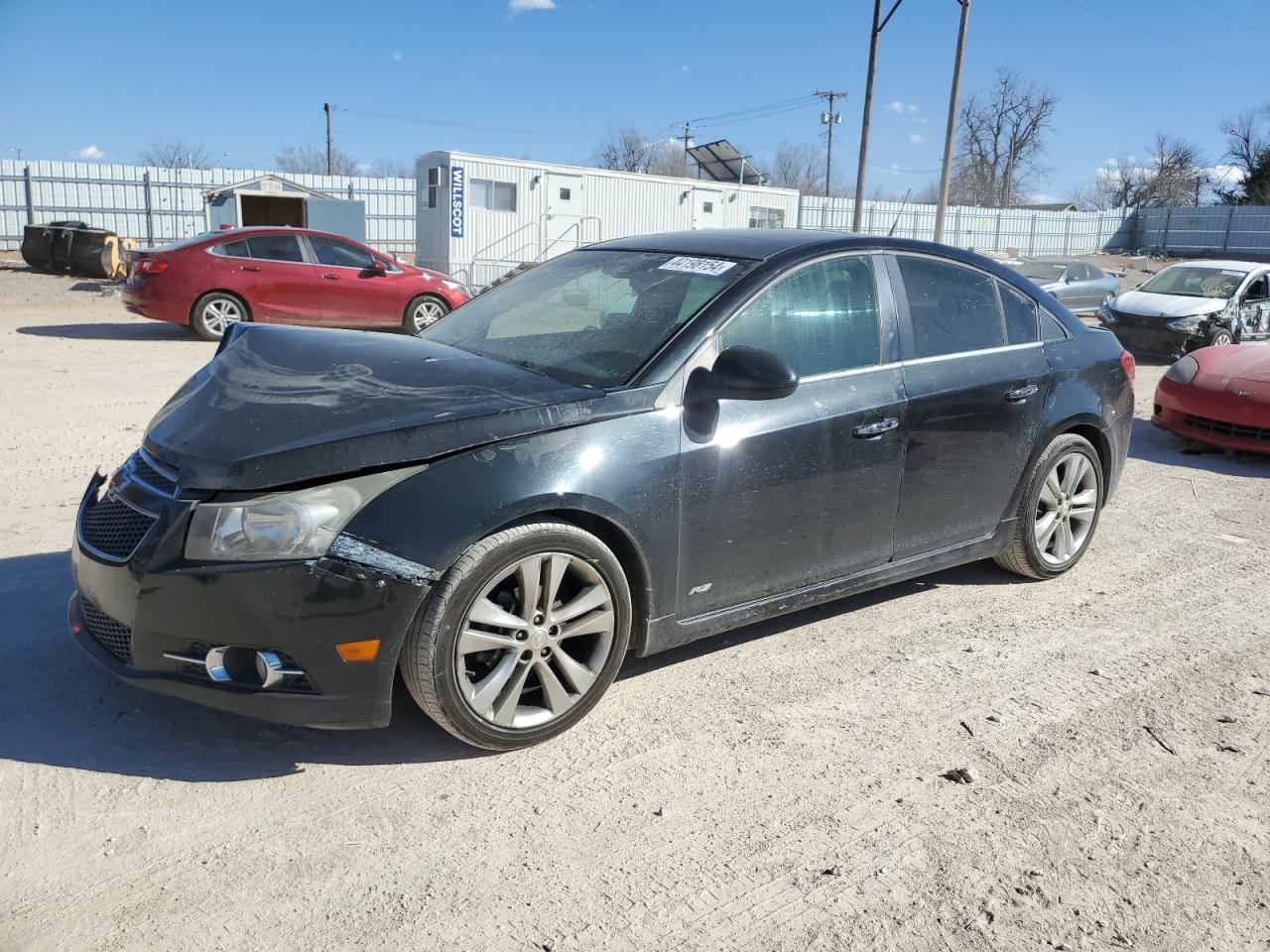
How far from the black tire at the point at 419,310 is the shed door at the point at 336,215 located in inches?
596

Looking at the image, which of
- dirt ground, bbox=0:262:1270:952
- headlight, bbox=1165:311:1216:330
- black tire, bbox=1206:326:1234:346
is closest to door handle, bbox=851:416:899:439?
dirt ground, bbox=0:262:1270:952

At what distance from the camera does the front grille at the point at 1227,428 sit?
7.81 metres

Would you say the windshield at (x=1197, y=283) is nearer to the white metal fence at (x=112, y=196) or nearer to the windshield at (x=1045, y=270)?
the windshield at (x=1045, y=270)

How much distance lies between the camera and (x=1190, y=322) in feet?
46.0

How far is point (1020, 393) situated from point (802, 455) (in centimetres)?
137

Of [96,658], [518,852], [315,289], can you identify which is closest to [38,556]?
[96,658]

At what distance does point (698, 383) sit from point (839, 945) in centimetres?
178

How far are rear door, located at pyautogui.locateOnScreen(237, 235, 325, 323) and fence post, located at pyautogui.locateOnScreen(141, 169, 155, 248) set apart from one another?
65.0ft

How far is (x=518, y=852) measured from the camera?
108 inches

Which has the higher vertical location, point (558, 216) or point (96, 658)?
point (558, 216)

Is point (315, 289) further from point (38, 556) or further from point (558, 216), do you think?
point (558, 216)

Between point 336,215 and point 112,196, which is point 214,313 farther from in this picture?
point 112,196

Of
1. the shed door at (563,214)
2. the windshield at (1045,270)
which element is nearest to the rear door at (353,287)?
the shed door at (563,214)

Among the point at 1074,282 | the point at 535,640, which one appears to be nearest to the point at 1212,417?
the point at 535,640
